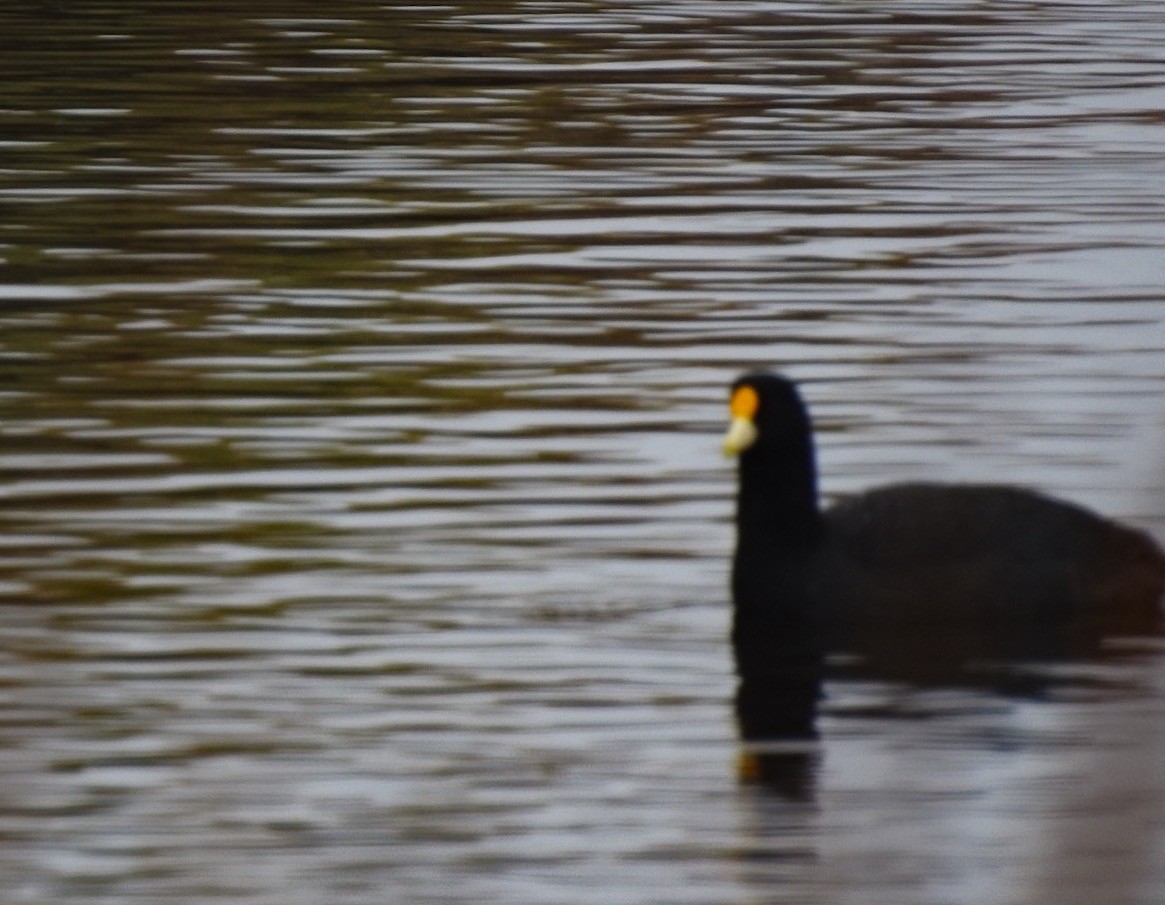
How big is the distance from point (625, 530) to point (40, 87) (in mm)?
15240

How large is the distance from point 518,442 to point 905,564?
3.47 metres

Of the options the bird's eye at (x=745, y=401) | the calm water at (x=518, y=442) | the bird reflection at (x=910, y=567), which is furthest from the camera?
the bird's eye at (x=745, y=401)

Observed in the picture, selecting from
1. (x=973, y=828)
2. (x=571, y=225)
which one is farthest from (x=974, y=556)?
(x=571, y=225)

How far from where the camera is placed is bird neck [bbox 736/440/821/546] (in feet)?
36.3

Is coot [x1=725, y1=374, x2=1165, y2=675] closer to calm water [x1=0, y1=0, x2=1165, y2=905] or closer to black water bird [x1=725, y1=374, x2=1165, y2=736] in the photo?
black water bird [x1=725, y1=374, x2=1165, y2=736]

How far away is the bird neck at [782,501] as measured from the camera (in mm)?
11055

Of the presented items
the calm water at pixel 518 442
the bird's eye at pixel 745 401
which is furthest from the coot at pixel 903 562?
the calm water at pixel 518 442

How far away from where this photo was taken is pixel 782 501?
11.1 m

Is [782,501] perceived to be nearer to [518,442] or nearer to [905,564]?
[905,564]

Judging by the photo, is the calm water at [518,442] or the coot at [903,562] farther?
the coot at [903,562]

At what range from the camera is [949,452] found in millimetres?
13812

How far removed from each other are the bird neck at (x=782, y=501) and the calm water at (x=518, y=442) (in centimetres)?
46

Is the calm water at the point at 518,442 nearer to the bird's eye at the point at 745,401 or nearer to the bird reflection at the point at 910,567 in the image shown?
the bird reflection at the point at 910,567

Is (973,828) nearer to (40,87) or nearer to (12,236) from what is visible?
(12,236)
